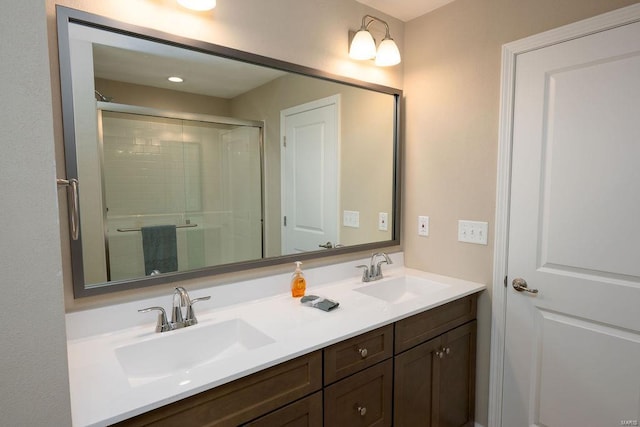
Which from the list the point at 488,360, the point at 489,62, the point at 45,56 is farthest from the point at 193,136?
the point at 488,360

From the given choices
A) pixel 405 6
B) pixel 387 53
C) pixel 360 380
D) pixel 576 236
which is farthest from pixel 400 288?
pixel 405 6

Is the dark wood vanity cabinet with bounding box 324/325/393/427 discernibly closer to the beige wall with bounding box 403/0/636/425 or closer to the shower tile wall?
the shower tile wall

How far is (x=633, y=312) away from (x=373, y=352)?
1.10 metres

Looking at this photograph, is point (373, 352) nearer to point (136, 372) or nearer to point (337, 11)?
point (136, 372)

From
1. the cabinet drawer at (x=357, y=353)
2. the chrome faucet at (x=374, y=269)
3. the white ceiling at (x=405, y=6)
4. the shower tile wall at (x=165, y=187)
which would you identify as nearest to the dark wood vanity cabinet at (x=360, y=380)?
the cabinet drawer at (x=357, y=353)

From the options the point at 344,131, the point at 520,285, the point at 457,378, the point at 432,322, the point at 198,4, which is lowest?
the point at 457,378

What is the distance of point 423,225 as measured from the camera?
2.22 m

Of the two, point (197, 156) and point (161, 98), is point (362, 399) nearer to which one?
point (197, 156)

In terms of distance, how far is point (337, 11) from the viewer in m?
1.91

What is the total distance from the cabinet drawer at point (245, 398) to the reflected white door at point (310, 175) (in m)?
0.71

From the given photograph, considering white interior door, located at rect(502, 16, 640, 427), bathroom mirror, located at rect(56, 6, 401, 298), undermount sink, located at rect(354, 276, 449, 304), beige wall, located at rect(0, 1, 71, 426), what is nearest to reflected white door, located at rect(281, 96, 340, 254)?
bathroom mirror, located at rect(56, 6, 401, 298)

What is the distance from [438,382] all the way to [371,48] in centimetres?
177

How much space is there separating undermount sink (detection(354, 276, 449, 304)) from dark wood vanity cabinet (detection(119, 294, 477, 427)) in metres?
0.22

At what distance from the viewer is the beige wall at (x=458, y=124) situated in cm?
183
